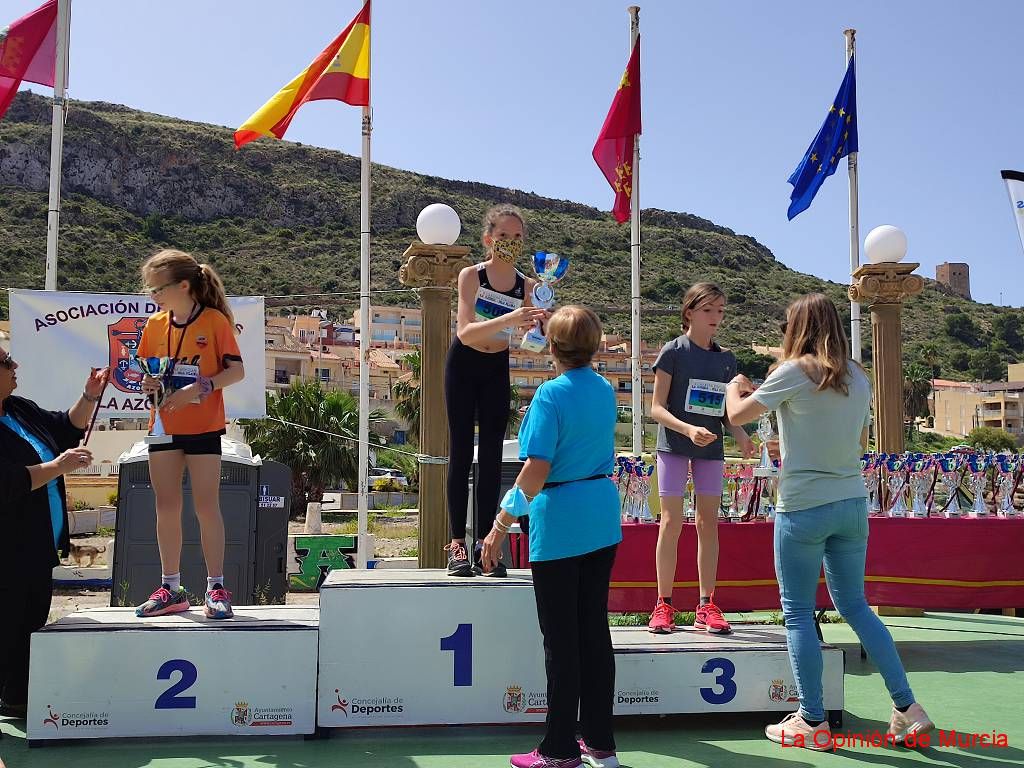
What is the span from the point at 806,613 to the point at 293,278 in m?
72.4

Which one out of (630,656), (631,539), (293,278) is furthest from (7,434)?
(293,278)

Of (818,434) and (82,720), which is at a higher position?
(818,434)

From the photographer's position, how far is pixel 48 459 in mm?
3977

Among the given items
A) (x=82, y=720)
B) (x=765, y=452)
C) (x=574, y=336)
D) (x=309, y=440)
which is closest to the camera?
(x=574, y=336)

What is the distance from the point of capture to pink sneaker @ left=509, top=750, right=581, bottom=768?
9.81ft

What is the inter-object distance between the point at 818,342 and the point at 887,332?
16.3 feet

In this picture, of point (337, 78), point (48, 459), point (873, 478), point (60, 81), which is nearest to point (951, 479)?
point (873, 478)

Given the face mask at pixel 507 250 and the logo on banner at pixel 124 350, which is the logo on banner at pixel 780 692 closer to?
the face mask at pixel 507 250

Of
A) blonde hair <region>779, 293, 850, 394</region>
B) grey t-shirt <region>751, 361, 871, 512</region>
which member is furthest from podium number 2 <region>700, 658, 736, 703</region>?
blonde hair <region>779, 293, 850, 394</region>

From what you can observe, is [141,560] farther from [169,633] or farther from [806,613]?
[806,613]

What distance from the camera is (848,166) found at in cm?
918

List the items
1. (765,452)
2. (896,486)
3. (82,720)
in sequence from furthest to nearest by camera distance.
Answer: (896,486) < (765,452) < (82,720)

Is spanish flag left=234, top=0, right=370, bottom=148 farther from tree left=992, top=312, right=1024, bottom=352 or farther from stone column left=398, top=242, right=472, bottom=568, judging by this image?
tree left=992, top=312, right=1024, bottom=352

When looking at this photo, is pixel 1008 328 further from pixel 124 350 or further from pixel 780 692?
pixel 780 692
